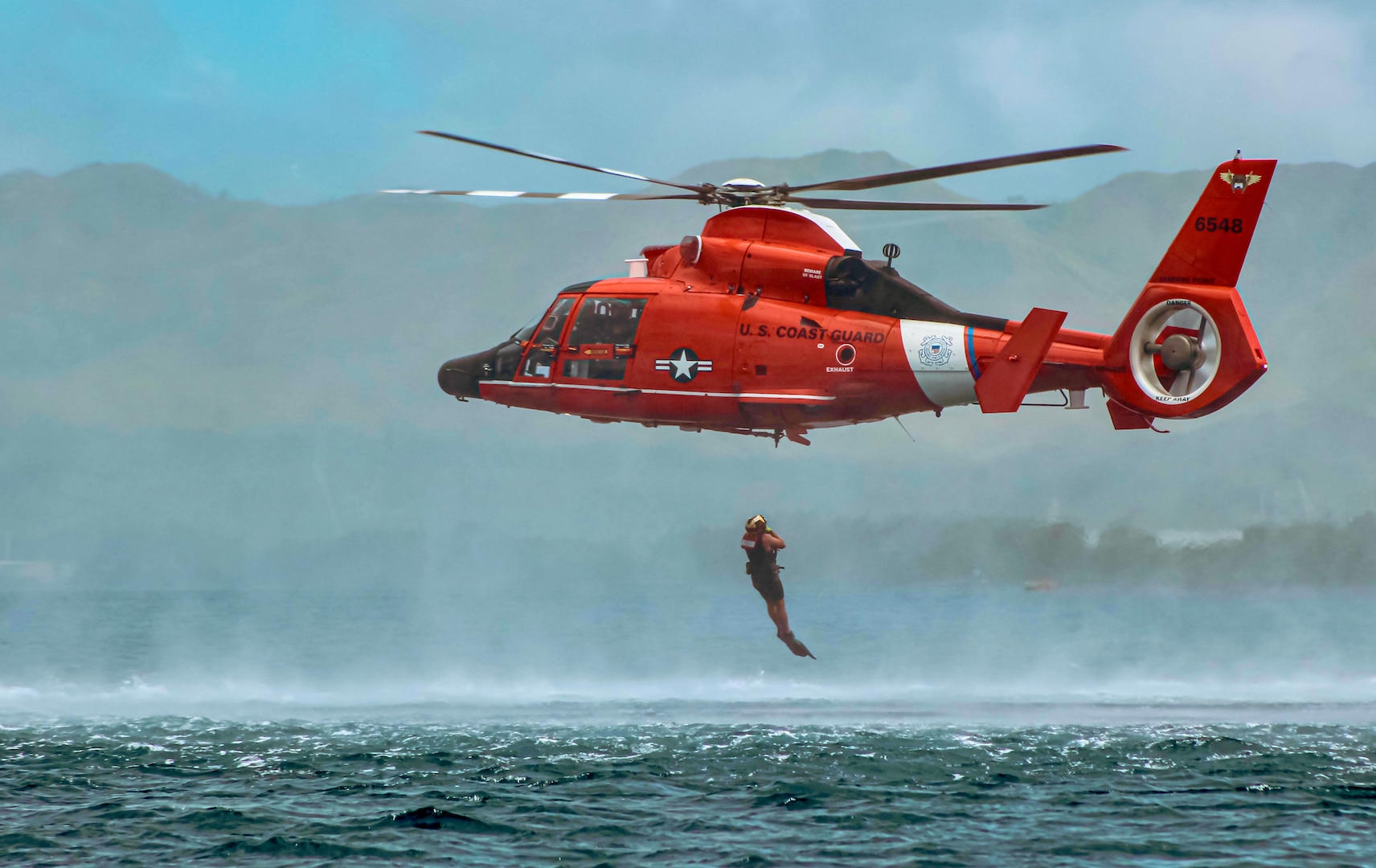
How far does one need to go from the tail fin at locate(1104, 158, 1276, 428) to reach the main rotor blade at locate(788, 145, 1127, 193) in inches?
89.1

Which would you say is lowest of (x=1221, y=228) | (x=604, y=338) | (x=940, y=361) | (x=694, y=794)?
(x=694, y=794)

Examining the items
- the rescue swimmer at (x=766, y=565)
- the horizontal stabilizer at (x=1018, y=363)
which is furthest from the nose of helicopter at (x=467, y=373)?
the horizontal stabilizer at (x=1018, y=363)

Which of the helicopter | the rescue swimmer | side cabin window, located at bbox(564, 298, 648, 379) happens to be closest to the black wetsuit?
the rescue swimmer

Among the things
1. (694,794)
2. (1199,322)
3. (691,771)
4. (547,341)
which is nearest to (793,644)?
(691,771)

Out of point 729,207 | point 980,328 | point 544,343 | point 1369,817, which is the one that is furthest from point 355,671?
point 1369,817

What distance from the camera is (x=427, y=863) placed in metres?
12.0

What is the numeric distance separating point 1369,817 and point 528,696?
13932 millimetres

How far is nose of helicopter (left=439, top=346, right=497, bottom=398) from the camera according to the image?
20188 mm

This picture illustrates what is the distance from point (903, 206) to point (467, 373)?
7.58 meters

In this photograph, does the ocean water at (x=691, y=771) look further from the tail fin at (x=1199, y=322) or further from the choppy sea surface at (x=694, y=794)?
the tail fin at (x=1199, y=322)

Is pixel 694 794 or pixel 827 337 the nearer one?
pixel 694 794

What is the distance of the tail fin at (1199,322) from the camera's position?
619 inches

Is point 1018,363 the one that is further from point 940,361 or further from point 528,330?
point 528,330

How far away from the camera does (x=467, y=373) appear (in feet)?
66.9
